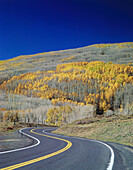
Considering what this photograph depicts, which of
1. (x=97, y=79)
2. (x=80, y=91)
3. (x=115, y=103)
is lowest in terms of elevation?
(x=115, y=103)

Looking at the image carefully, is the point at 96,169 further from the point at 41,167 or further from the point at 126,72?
the point at 126,72

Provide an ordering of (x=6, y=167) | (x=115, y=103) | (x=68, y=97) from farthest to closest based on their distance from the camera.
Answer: (x=68, y=97) < (x=115, y=103) < (x=6, y=167)

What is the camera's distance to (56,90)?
19462 cm

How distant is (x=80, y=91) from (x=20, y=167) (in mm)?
173861

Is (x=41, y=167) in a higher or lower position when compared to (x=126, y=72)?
lower

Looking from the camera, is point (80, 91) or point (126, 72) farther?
point (126, 72)

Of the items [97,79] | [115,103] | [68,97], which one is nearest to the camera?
[115,103]

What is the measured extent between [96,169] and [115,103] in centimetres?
14891

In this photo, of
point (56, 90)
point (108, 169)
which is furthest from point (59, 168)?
point (56, 90)

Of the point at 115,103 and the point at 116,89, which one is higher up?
the point at 116,89

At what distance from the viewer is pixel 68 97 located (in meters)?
178

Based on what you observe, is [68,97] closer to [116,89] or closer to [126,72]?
[116,89]

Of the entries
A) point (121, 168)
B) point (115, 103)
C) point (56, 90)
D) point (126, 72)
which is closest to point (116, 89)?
point (115, 103)

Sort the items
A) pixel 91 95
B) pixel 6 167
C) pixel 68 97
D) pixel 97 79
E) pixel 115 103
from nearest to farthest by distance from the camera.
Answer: pixel 6 167 < pixel 115 103 < pixel 91 95 < pixel 68 97 < pixel 97 79
